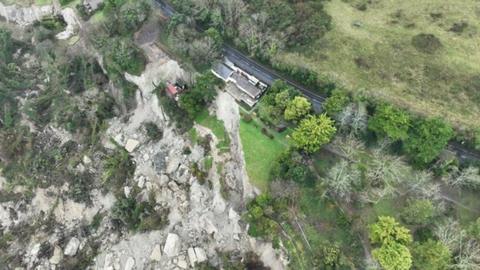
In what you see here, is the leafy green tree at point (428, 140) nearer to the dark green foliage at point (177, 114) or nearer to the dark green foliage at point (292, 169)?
the dark green foliage at point (292, 169)

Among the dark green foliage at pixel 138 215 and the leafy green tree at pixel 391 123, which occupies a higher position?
the leafy green tree at pixel 391 123

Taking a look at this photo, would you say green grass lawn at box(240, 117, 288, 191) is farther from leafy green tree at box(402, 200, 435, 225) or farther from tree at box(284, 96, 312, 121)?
leafy green tree at box(402, 200, 435, 225)

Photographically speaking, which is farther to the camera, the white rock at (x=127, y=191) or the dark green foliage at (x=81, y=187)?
the dark green foliage at (x=81, y=187)

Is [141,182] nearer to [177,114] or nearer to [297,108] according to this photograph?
[177,114]

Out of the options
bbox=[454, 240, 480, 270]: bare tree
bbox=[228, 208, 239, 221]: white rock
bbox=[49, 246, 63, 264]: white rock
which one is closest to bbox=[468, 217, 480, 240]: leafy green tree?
bbox=[454, 240, 480, 270]: bare tree

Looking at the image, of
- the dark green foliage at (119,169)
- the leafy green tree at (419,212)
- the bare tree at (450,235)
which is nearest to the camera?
the bare tree at (450,235)

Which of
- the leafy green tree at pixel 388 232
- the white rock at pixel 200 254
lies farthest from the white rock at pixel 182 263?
the leafy green tree at pixel 388 232

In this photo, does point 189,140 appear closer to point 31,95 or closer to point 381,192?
point 381,192
